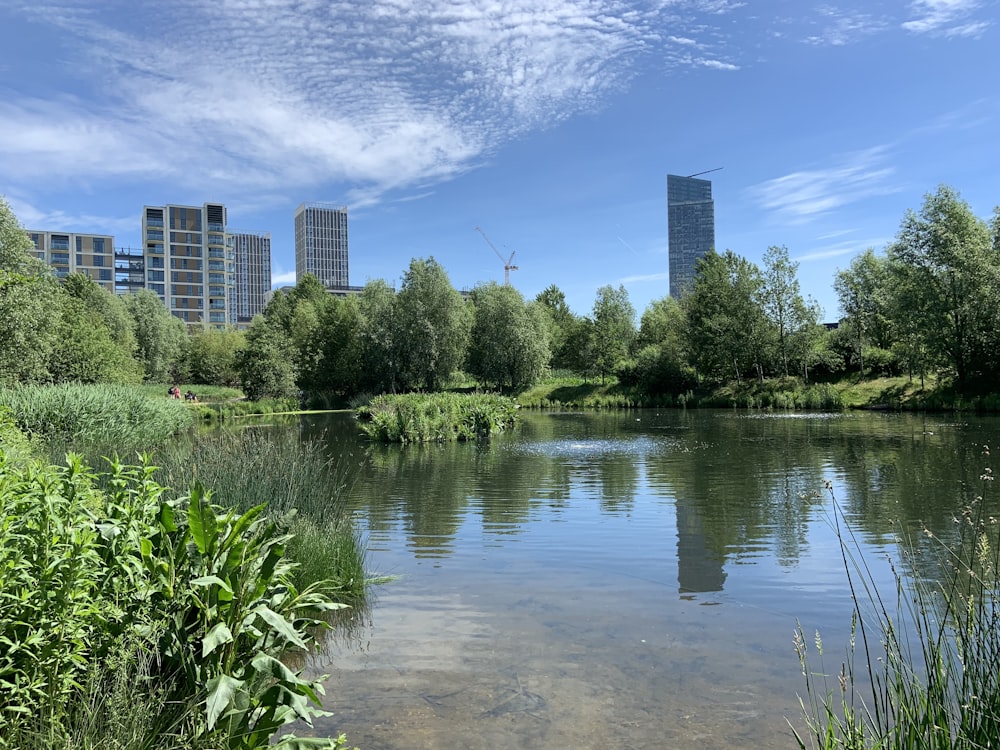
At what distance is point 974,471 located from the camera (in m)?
13.2

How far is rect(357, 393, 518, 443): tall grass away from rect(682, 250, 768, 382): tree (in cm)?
2302

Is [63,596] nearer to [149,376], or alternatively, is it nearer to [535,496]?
[535,496]

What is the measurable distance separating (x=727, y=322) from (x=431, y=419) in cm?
2774

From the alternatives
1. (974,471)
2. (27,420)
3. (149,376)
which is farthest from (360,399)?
(974,471)

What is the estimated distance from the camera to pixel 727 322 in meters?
44.8

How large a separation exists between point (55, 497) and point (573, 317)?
69901mm

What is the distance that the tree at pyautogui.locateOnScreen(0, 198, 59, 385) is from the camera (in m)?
23.3

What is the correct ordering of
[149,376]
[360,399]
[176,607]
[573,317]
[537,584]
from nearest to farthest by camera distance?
1. [176,607]
2. [537,584]
3. [360,399]
4. [149,376]
5. [573,317]

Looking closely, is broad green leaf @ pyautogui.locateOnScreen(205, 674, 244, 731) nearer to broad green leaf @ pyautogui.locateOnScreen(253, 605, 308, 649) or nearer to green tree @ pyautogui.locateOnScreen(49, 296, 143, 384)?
broad green leaf @ pyautogui.locateOnScreen(253, 605, 308, 649)

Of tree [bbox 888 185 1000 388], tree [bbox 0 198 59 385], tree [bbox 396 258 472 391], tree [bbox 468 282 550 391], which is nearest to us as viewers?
tree [bbox 0 198 59 385]

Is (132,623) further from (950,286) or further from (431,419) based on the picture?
(950,286)

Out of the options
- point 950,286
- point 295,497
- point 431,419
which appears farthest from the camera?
point 950,286

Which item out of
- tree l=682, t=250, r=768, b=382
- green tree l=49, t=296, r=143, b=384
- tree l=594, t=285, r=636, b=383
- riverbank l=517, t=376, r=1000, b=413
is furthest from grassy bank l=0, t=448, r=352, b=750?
tree l=594, t=285, r=636, b=383

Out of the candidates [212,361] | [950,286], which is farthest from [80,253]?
[950,286]
